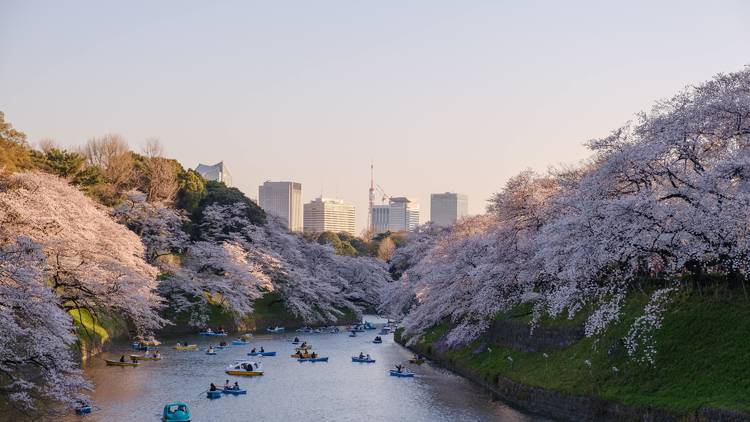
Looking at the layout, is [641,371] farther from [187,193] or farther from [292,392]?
[187,193]

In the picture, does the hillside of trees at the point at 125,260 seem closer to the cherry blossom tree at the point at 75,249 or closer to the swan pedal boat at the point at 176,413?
the cherry blossom tree at the point at 75,249

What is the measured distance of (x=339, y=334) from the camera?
8650 centimetres

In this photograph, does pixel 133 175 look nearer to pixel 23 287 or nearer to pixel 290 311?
pixel 290 311

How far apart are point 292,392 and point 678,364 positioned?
2279cm

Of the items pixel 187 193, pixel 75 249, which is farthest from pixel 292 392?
pixel 187 193

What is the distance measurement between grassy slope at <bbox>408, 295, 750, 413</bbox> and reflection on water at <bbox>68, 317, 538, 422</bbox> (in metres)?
3.92

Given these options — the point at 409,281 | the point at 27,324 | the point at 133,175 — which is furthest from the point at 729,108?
the point at 133,175

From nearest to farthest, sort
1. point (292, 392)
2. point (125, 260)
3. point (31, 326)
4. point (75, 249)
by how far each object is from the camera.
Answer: point (31, 326) → point (75, 249) → point (292, 392) → point (125, 260)

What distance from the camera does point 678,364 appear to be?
105 ft

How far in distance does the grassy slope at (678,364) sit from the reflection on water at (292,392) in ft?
12.9

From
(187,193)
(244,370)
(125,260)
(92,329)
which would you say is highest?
(187,193)

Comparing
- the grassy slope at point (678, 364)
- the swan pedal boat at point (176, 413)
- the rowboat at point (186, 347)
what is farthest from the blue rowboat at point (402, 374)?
the rowboat at point (186, 347)

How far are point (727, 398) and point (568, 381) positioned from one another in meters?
10.1

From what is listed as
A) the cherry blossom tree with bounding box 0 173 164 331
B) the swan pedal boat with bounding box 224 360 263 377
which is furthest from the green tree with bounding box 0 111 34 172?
the swan pedal boat with bounding box 224 360 263 377
